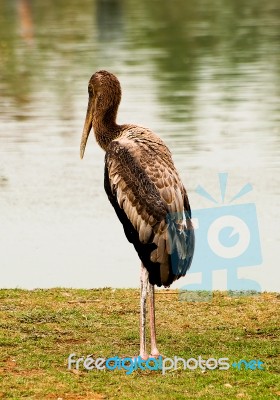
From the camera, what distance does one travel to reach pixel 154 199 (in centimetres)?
669

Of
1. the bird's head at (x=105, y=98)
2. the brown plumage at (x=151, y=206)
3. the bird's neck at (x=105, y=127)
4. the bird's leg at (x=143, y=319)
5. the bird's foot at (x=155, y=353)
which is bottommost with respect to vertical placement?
the bird's foot at (x=155, y=353)

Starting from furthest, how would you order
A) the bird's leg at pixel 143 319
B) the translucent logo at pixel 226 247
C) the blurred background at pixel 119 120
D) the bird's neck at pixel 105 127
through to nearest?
the blurred background at pixel 119 120 < the translucent logo at pixel 226 247 < the bird's neck at pixel 105 127 < the bird's leg at pixel 143 319

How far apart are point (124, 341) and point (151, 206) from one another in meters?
1.12

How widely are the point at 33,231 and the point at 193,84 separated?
10670 mm

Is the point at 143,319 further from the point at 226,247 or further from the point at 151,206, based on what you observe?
the point at 226,247

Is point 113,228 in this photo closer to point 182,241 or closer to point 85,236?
point 85,236

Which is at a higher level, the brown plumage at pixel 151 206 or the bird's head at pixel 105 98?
the bird's head at pixel 105 98

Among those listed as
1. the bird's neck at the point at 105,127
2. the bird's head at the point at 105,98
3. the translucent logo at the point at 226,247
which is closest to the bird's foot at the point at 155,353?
the bird's neck at the point at 105,127

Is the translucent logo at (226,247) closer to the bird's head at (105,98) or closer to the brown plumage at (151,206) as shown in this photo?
the bird's head at (105,98)

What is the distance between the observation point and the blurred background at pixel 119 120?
11.0 meters

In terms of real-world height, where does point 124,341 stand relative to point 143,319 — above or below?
below

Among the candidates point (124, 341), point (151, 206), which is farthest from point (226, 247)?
point (151, 206)

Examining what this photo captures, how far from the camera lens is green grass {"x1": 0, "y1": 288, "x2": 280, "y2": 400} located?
20.9 ft

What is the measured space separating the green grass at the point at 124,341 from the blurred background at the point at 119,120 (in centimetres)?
140
